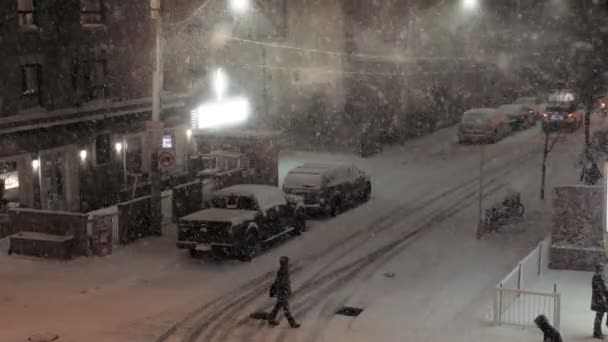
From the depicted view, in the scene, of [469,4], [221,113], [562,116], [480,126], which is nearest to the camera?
[221,113]

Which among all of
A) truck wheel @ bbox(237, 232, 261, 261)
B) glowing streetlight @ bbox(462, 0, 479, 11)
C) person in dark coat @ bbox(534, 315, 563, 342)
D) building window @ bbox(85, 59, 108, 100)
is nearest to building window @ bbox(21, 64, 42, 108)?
building window @ bbox(85, 59, 108, 100)

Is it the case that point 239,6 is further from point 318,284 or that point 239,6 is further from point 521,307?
point 521,307

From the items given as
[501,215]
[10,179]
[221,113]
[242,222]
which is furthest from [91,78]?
[501,215]

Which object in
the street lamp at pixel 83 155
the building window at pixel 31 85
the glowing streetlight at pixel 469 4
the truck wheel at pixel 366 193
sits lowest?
the truck wheel at pixel 366 193

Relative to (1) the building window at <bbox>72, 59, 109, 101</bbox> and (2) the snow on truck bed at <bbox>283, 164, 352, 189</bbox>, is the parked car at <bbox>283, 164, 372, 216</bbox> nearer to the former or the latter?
(2) the snow on truck bed at <bbox>283, 164, 352, 189</bbox>

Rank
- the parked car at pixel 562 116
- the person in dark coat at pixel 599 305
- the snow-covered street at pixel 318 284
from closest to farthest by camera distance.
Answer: the person in dark coat at pixel 599 305 < the snow-covered street at pixel 318 284 < the parked car at pixel 562 116

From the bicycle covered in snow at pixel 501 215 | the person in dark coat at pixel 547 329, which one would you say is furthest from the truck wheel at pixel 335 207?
the person in dark coat at pixel 547 329

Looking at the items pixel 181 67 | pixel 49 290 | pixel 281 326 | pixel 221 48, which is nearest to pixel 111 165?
pixel 181 67

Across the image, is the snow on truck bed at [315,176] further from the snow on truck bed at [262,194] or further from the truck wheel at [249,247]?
the truck wheel at [249,247]

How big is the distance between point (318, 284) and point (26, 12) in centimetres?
1449

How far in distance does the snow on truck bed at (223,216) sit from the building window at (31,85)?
8971mm

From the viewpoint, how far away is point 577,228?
66.7 ft

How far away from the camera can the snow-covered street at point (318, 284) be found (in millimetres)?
16000

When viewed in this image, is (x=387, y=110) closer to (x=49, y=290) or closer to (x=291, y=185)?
(x=291, y=185)
